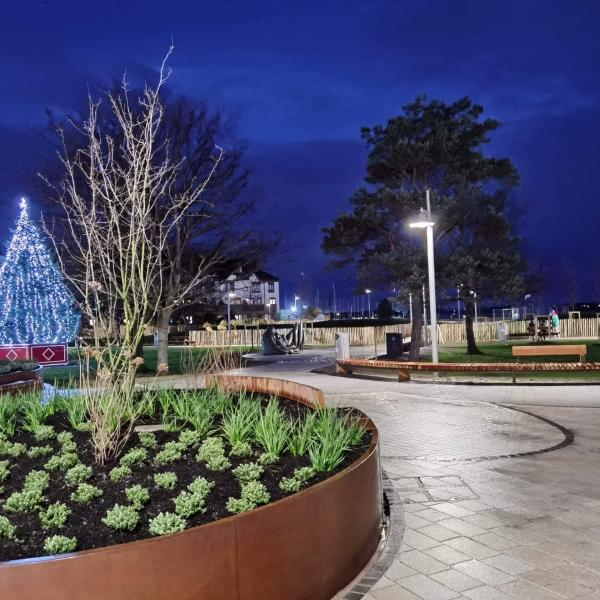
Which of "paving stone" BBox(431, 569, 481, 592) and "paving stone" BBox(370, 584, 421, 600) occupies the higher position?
"paving stone" BBox(431, 569, 481, 592)

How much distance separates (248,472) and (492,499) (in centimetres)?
250

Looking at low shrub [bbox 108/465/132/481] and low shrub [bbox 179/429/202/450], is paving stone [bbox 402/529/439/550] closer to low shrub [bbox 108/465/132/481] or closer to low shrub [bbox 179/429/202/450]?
low shrub [bbox 179/429/202/450]

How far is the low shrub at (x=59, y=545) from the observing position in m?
3.07

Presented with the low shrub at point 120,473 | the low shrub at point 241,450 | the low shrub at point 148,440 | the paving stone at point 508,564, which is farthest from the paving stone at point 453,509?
the low shrub at point 120,473

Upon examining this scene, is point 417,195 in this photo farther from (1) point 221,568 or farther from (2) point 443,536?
(1) point 221,568

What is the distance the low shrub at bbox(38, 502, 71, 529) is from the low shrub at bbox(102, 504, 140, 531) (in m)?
0.26

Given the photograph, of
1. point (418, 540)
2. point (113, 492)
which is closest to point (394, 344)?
point (418, 540)

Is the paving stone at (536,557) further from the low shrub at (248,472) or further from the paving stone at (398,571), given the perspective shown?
the low shrub at (248,472)

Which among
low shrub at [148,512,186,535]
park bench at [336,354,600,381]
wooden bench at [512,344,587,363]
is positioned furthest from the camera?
wooden bench at [512,344,587,363]

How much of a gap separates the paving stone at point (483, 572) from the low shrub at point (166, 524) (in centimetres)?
190

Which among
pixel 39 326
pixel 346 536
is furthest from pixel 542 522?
pixel 39 326

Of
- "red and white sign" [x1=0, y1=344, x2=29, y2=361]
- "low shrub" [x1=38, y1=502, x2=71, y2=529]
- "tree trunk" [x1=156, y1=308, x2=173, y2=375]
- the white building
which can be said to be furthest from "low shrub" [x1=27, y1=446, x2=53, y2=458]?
the white building

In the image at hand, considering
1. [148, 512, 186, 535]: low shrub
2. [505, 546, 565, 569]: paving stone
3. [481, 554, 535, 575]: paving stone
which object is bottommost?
[481, 554, 535, 575]: paving stone

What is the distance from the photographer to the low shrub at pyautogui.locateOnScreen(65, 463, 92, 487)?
→ 4.23 meters
